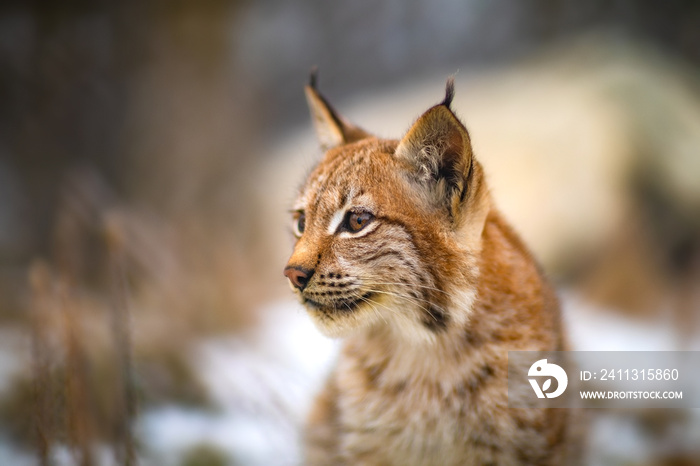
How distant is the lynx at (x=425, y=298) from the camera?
1.29 metres

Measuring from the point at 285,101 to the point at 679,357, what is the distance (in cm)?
257

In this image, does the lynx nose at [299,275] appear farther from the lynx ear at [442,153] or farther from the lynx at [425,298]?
Answer: the lynx ear at [442,153]

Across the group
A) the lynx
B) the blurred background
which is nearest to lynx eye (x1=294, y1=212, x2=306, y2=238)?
the lynx

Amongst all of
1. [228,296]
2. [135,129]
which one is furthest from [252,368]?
[135,129]

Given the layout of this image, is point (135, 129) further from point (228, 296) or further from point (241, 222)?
point (228, 296)

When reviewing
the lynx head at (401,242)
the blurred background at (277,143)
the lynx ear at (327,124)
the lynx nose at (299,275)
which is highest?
the blurred background at (277,143)

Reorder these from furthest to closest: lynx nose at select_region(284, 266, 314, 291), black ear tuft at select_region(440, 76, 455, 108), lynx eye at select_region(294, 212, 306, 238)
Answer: lynx eye at select_region(294, 212, 306, 238), lynx nose at select_region(284, 266, 314, 291), black ear tuft at select_region(440, 76, 455, 108)

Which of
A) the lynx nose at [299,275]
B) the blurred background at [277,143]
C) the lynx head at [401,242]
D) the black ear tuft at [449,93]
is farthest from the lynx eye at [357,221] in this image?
the blurred background at [277,143]

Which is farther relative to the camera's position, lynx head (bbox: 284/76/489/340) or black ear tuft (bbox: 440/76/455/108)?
lynx head (bbox: 284/76/489/340)

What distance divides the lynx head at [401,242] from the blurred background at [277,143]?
99 centimetres

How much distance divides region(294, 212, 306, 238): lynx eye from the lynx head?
0.35 ft

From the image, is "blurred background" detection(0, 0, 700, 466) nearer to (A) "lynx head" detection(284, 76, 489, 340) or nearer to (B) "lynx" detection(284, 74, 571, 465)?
(B) "lynx" detection(284, 74, 571, 465)

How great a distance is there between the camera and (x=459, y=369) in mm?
1385

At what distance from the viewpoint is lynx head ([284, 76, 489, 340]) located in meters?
1.27
